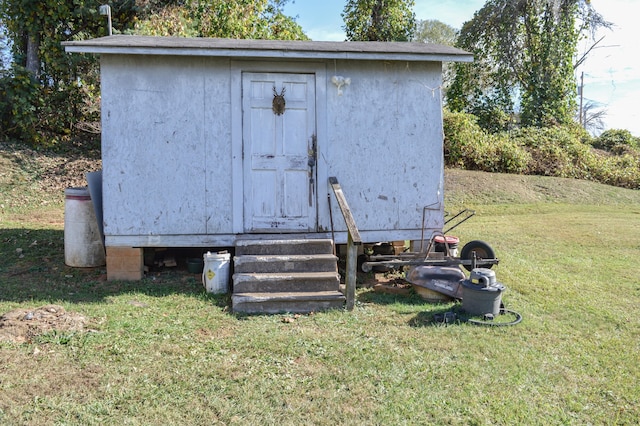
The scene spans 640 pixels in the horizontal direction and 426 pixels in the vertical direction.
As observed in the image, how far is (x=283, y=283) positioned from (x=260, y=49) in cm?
280

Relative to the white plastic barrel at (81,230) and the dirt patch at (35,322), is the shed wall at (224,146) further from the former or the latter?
the dirt patch at (35,322)

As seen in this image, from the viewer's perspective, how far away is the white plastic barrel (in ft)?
23.8

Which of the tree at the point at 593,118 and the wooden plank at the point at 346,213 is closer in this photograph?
the wooden plank at the point at 346,213

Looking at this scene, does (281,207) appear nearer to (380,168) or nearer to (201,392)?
(380,168)

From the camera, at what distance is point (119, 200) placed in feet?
22.0

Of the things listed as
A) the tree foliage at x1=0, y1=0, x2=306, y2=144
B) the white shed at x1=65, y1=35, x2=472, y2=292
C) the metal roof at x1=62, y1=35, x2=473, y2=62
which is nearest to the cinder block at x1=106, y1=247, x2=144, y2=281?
the white shed at x1=65, y1=35, x2=472, y2=292

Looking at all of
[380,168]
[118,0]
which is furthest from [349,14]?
[380,168]

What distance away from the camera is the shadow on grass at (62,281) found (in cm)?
605

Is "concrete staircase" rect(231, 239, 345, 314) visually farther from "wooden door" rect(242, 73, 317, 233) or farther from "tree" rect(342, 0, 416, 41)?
"tree" rect(342, 0, 416, 41)

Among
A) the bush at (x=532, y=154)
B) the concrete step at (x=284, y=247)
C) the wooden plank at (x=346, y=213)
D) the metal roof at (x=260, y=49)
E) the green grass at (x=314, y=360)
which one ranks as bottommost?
the green grass at (x=314, y=360)

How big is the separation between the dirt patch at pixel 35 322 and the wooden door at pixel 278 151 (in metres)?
2.48

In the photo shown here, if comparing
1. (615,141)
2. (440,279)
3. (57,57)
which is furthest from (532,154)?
(57,57)

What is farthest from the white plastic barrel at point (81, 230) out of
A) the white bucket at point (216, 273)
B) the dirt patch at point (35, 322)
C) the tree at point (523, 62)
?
the tree at point (523, 62)

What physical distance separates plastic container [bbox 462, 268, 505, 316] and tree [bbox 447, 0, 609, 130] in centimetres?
1583
